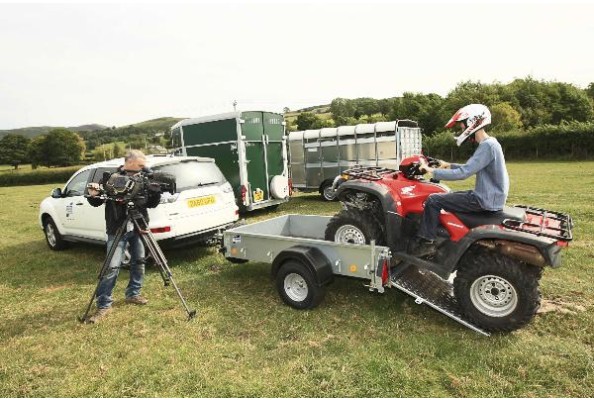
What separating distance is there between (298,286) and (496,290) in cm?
232

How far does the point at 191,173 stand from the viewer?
771 cm

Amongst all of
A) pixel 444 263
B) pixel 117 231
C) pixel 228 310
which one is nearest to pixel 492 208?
pixel 444 263

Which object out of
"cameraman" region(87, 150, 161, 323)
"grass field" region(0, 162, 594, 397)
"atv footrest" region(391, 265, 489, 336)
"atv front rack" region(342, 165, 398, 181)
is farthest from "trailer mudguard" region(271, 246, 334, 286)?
"cameraman" region(87, 150, 161, 323)

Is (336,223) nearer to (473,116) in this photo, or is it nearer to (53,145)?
(473,116)

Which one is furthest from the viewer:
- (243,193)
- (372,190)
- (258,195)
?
(258,195)

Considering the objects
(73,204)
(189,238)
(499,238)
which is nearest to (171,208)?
(189,238)

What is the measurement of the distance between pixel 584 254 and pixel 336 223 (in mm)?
4471

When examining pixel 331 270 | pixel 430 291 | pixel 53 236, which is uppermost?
pixel 331 270

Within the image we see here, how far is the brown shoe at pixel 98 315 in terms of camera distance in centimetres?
527

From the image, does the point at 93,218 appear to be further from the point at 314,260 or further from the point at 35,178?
the point at 35,178

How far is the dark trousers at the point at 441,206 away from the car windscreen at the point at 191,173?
425 centimetres

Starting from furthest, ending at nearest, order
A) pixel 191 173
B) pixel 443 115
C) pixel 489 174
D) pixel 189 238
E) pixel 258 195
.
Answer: pixel 443 115 → pixel 258 195 → pixel 191 173 → pixel 189 238 → pixel 489 174

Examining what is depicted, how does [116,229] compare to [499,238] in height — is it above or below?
above

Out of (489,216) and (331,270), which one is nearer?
(489,216)
